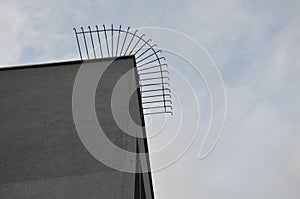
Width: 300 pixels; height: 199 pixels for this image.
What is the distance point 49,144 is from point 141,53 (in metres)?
2.63

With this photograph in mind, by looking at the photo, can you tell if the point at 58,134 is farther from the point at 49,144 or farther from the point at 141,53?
the point at 141,53

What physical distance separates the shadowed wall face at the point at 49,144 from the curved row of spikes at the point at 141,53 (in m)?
0.65

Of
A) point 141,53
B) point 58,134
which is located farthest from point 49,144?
point 141,53

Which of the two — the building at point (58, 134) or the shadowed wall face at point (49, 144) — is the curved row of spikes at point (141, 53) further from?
the shadowed wall face at point (49, 144)

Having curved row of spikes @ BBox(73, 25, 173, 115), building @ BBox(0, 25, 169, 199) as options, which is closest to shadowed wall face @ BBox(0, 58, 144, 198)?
building @ BBox(0, 25, 169, 199)

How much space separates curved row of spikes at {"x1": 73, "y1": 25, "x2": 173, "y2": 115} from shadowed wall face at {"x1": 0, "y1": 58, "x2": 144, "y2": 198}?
65cm

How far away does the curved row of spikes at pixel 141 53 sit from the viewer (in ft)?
A: 16.9

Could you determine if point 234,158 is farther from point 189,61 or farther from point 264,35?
point 189,61

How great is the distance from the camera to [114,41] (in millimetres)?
5352

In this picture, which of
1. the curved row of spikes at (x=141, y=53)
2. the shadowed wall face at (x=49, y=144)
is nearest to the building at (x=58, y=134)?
the shadowed wall face at (x=49, y=144)

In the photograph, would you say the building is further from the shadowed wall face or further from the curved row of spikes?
the curved row of spikes

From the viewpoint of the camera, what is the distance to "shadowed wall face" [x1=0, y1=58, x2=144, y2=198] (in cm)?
243

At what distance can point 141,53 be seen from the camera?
17.5 feet

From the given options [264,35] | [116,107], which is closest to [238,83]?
[264,35]
